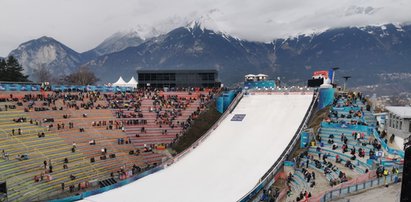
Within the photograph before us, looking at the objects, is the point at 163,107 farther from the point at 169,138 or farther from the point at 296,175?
the point at 296,175

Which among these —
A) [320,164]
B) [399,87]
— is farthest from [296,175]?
[399,87]

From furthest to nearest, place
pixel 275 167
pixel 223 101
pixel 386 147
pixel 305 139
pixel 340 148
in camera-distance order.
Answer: pixel 223 101
pixel 305 139
pixel 340 148
pixel 275 167
pixel 386 147

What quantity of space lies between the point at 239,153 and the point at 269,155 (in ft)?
11.3

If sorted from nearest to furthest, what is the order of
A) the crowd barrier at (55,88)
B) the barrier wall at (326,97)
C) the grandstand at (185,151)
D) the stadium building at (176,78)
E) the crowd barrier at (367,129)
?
the grandstand at (185,151)
the crowd barrier at (367,129)
the crowd barrier at (55,88)
the barrier wall at (326,97)
the stadium building at (176,78)

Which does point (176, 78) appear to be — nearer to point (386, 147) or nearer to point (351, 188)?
point (386, 147)

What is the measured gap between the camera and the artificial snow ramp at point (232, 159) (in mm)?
25719

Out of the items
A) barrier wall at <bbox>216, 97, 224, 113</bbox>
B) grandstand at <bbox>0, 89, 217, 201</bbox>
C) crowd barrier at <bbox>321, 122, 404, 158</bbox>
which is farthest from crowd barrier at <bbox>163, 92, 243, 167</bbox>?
crowd barrier at <bbox>321, 122, 404, 158</bbox>

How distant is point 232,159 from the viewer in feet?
109

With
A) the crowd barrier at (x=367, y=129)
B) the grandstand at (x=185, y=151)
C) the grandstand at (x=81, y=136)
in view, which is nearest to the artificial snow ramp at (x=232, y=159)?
the grandstand at (x=185, y=151)

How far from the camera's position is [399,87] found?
591 ft

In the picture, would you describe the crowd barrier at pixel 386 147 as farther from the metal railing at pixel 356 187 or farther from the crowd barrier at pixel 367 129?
the metal railing at pixel 356 187

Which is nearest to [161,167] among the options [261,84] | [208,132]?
[208,132]

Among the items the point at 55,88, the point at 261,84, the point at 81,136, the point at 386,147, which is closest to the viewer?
the point at 386,147

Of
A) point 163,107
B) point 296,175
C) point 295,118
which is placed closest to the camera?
point 296,175
